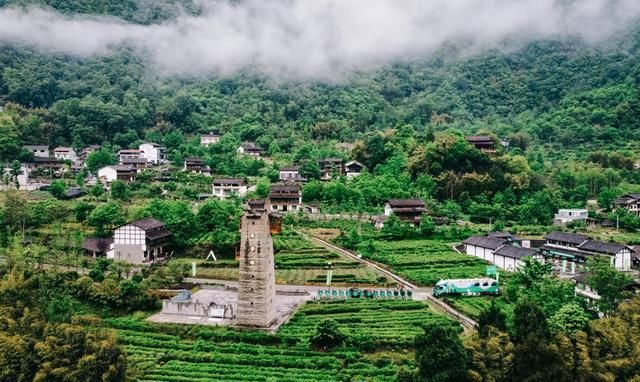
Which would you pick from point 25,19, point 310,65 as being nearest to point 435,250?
point 310,65

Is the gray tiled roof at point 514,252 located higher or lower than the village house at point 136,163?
lower

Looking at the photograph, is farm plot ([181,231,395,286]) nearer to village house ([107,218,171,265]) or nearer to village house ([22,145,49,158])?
village house ([107,218,171,265])

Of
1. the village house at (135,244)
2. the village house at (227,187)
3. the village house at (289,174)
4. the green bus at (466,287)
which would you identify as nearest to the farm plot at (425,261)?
the green bus at (466,287)

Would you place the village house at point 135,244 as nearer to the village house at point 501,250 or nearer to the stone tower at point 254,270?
the stone tower at point 254,270

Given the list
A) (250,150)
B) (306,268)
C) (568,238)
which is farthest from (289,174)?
(568,238)

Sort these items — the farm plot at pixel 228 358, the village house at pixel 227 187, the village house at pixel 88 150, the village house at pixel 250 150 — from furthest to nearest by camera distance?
the village house at pixel 250 150, the village house at pixel 88 150, the village house at pixel 227 187, the farm plot at pixel 228 358

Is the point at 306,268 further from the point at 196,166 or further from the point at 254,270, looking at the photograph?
the point at 196,166
